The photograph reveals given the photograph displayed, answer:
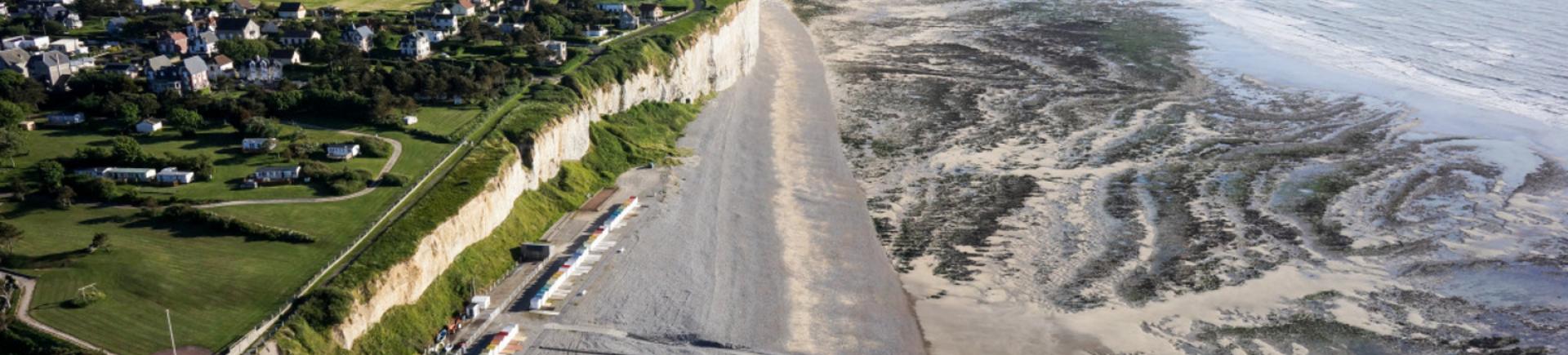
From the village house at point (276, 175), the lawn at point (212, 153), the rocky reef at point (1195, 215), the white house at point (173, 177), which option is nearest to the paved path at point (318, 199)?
the lawn at point (212, 153)

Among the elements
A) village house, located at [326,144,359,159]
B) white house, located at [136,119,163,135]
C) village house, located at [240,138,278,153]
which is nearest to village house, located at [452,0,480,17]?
white house, located at [136,119,163,135]

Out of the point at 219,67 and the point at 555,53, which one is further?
the point at 555,53

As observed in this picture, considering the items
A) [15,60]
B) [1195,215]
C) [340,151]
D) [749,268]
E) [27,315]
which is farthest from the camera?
[15,60]

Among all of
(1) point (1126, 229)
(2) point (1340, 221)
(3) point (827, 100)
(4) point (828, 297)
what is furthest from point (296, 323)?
(3) point (827, 100)

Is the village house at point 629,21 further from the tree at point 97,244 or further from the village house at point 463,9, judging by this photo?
the tree at point 97,244

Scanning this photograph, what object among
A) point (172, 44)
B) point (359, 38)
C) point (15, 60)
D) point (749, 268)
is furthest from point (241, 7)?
point (749, 268)

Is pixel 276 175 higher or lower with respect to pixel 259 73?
lower

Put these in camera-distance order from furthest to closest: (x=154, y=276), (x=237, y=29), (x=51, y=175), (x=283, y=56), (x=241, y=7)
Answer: (x=241, y=7) < (x=237, y=29) < (x=283, y=56) < (x=51, y=175) < (x=154, y=276)

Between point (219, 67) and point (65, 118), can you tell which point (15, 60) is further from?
point (65, 118)
